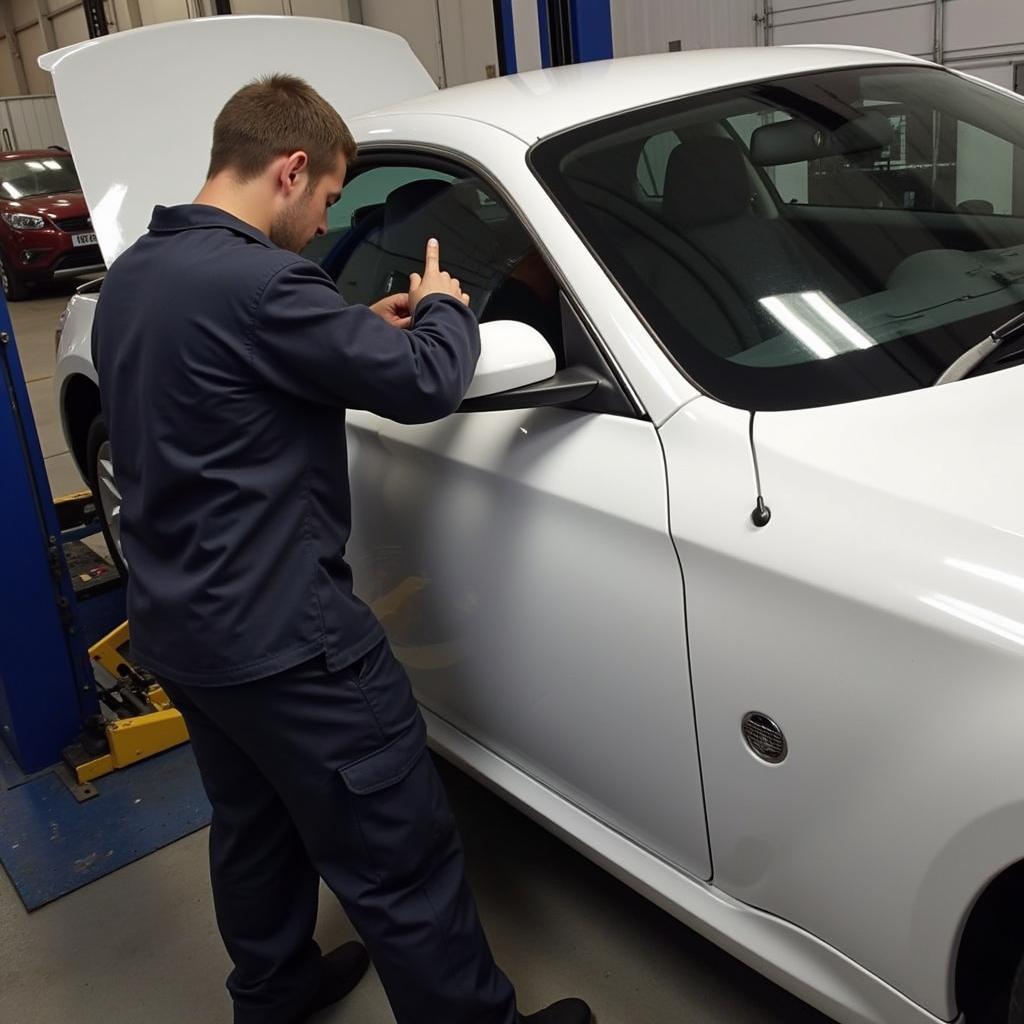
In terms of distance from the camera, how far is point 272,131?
1438 mm

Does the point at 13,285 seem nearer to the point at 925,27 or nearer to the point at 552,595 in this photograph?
the point at 925,27

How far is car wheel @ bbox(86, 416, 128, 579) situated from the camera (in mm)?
3008

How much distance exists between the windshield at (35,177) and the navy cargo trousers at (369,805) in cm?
1124

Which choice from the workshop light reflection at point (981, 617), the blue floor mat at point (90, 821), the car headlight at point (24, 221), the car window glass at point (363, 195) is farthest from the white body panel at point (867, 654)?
the car headlight at point (24, 221)

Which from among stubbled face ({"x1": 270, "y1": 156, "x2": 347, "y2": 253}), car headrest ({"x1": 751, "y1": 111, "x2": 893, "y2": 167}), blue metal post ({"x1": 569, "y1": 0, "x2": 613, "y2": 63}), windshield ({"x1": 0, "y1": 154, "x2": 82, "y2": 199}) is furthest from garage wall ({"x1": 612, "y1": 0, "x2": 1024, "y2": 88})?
windshield ({"x1": 0, "y1": 154, "x2": 82, "y2": 199})

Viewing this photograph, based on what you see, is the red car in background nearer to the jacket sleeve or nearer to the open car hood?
the open car hood

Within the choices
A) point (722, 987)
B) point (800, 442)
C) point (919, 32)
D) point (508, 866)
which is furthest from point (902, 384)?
point (919, 32)

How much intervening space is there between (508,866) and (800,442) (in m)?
1.22

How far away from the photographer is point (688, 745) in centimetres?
135

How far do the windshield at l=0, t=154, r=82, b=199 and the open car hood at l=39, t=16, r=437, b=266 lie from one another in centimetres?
994

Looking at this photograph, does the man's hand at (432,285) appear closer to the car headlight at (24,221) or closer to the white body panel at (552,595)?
the white body panel at (552,595)

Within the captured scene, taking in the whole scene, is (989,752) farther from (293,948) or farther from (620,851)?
(293,948)

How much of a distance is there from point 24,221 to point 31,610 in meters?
9.59

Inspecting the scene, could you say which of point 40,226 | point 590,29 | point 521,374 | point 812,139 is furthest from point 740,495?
point 40,226
